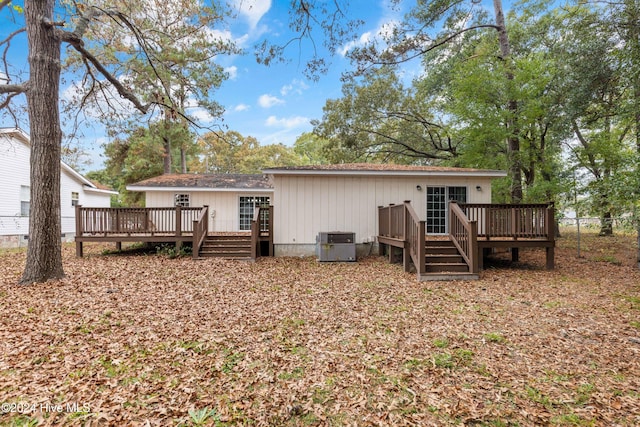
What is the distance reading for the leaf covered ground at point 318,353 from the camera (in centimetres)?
227

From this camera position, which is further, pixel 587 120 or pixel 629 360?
Result: pixel 587 120

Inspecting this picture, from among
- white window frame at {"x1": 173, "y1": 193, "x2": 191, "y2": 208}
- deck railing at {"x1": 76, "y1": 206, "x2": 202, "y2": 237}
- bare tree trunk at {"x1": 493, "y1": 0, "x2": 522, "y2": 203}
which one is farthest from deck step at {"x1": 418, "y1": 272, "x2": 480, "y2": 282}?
white window frame at {"x1": 173, "y1": 193, "x2": 191, "y2": 208}

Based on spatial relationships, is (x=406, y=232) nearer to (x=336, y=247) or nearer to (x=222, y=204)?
(x=336, y=247)

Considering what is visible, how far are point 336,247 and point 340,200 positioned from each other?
171 cm

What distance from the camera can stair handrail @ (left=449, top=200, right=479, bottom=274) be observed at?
6555 mm

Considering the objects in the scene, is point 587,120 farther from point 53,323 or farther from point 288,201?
point 53,323

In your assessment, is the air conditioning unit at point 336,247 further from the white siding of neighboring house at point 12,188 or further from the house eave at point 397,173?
the white siding of neighboring house at point 12,188

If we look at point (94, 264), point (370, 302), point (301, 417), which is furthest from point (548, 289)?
point (94, 264)

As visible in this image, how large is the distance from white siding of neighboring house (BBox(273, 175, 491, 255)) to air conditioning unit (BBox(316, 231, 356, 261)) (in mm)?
949

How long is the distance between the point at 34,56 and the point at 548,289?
11.0 metres

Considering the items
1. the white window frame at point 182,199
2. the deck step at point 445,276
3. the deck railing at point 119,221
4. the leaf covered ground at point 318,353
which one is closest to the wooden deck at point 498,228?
the deck step at point 445,276

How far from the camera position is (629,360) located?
9.91 feet

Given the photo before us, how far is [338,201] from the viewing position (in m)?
9.50

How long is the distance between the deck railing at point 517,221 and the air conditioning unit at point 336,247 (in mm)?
3202
